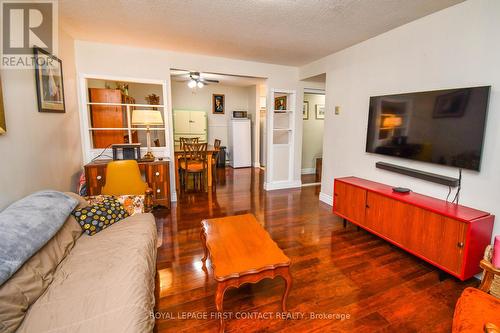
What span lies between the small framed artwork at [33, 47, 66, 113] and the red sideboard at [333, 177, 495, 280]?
11.2 ft

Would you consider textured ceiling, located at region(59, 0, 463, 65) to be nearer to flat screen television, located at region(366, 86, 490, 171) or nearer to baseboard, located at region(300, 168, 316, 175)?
flat screen television, located at region(366, 86, 490, 171)

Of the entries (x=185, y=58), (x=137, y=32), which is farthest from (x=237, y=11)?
(x=185, y=58)

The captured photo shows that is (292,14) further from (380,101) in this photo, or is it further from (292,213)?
(292,213)

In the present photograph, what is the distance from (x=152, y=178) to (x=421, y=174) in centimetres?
335

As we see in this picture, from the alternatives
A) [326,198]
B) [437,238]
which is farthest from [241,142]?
[437,238]

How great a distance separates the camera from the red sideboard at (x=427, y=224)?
1.96m

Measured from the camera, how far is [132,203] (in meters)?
2.46

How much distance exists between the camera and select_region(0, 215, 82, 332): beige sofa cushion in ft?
3.61

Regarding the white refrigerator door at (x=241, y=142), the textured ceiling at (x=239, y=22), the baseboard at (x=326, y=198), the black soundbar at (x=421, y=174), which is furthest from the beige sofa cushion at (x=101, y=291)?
the white refrigerator door at (x=241, y=142)

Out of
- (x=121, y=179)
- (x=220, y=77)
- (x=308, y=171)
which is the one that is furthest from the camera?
(x=308, y=171)

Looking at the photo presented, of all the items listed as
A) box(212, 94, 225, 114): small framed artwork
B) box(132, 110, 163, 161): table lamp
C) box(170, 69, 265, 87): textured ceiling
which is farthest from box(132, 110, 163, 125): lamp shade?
box(212, 94, 225, 114): small framed artwork

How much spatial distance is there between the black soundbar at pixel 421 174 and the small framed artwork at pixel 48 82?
3.68 metres

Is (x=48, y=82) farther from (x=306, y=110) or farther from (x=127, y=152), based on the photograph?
(x=306, y=110)

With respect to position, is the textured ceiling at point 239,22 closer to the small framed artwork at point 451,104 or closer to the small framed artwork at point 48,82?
the small framed artwork at point 48,82
